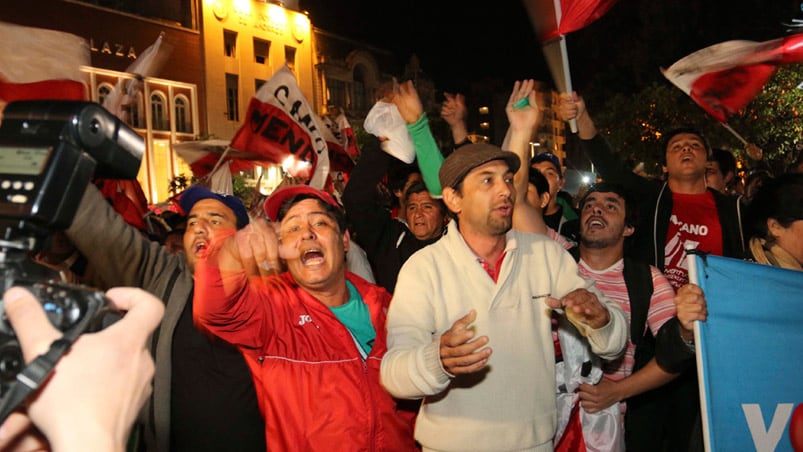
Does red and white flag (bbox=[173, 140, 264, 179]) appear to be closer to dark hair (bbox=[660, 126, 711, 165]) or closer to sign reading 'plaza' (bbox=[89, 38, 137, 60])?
dark hair (bbox=[660, 126, 711, 165])

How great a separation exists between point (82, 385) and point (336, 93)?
4488 cm

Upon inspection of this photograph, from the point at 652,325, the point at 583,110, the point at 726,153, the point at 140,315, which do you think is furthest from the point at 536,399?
the point at 726,153

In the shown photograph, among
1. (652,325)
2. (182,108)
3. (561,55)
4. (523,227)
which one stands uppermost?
(182,108)

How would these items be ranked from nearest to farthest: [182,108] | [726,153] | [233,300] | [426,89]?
1. [233,300]
2. [726,153]
3. [182,108]
4. [426,89]

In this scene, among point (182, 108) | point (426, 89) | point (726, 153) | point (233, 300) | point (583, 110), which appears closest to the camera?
point (233, 300)

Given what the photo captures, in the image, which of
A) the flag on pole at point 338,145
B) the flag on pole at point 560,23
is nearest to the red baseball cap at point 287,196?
the flag on pole at point 560,23

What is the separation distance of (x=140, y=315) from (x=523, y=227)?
2887mm

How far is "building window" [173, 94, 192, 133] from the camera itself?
116 ft

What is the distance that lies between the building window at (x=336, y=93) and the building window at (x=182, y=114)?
10.9 meters

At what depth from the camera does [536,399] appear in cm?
274

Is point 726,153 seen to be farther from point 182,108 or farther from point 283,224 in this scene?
point 182,108

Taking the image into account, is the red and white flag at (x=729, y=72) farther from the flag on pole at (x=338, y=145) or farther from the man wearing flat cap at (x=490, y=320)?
the flag on pole at (x=338, y=145)

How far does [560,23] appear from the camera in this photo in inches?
180

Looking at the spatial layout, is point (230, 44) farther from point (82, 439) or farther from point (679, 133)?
point (82, 439)
